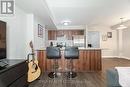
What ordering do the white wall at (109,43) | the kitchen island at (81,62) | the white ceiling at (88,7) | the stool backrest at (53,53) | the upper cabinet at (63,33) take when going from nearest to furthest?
1. the white ceiling at (88,7)
2. the stool backrest at (53,53)
3. the kitchen island at (81,62)
4. the upper cabinet at (63,33)
5. the white wall at (109,43)

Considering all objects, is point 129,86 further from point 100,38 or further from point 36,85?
point 100,38

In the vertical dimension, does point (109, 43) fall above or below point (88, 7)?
below

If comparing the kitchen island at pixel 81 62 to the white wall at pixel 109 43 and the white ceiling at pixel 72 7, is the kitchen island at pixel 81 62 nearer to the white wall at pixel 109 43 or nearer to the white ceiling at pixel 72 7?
the white ceiling at pixel 72 7

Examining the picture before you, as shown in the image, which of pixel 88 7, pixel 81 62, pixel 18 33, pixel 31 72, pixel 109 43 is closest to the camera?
pixel 31 72

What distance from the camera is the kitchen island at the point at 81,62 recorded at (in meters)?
6.00

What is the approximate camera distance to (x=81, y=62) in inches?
237

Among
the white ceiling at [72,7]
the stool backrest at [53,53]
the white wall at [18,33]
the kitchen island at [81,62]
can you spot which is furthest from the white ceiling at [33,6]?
the kitchen island at [81,62]

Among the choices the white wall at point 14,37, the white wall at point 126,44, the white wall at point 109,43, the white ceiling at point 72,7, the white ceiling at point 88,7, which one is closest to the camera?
the white wall at point 14,37

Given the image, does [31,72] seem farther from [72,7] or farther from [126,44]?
[126,44]

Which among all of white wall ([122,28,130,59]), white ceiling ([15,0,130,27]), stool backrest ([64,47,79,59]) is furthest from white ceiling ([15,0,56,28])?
white wall ([122,28,130,59])

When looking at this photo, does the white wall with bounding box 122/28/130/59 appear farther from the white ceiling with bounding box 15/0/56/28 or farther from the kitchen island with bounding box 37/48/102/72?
the white ceiling with bounding box 15/0/56/28

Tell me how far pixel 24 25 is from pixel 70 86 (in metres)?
2.61

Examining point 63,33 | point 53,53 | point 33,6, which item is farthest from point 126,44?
point 33,6

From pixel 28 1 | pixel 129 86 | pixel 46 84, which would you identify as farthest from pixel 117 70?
pixel 28 1
